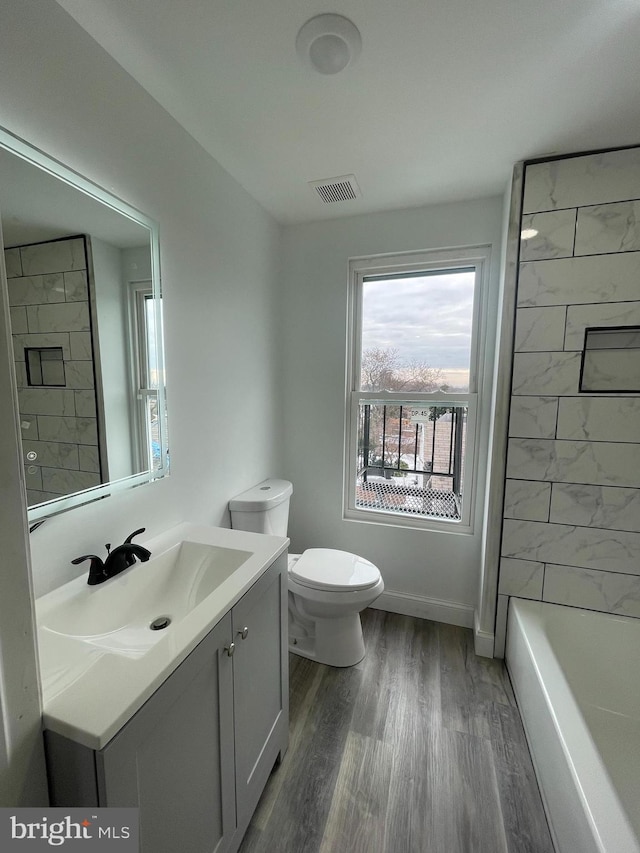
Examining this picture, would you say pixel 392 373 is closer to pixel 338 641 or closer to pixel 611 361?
pixel 611 361

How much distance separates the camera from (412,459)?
2246 millimetres

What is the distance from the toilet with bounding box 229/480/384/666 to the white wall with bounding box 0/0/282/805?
0.53ft

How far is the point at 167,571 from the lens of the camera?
124cm

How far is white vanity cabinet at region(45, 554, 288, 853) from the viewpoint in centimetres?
61

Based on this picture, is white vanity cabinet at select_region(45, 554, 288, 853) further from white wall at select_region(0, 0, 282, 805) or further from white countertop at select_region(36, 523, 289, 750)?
white wall at select_region(0, 0, 282, 805)

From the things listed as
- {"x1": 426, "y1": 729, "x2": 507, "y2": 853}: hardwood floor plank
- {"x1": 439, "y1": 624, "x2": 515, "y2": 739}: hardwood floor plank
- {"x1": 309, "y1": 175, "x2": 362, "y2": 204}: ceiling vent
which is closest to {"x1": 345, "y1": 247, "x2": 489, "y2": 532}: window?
{"x1": 309, "y1": 175, "x2": 362, "y2": 204}: ceiling vent

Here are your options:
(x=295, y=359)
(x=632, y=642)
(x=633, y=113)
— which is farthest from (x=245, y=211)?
(x=632, y=642)

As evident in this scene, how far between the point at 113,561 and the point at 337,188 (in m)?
1.89

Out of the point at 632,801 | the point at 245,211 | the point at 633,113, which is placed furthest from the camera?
→ the point at 245,211

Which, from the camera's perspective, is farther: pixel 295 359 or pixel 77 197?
pixel 295 359

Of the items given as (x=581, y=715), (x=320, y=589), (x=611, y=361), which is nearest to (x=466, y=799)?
(x=581, y=715)

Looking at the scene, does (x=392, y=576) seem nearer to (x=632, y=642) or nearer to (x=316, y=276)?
(x=632, y=642)

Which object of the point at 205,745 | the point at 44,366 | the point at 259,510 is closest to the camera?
the point at 205,745

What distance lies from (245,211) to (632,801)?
278 cm
